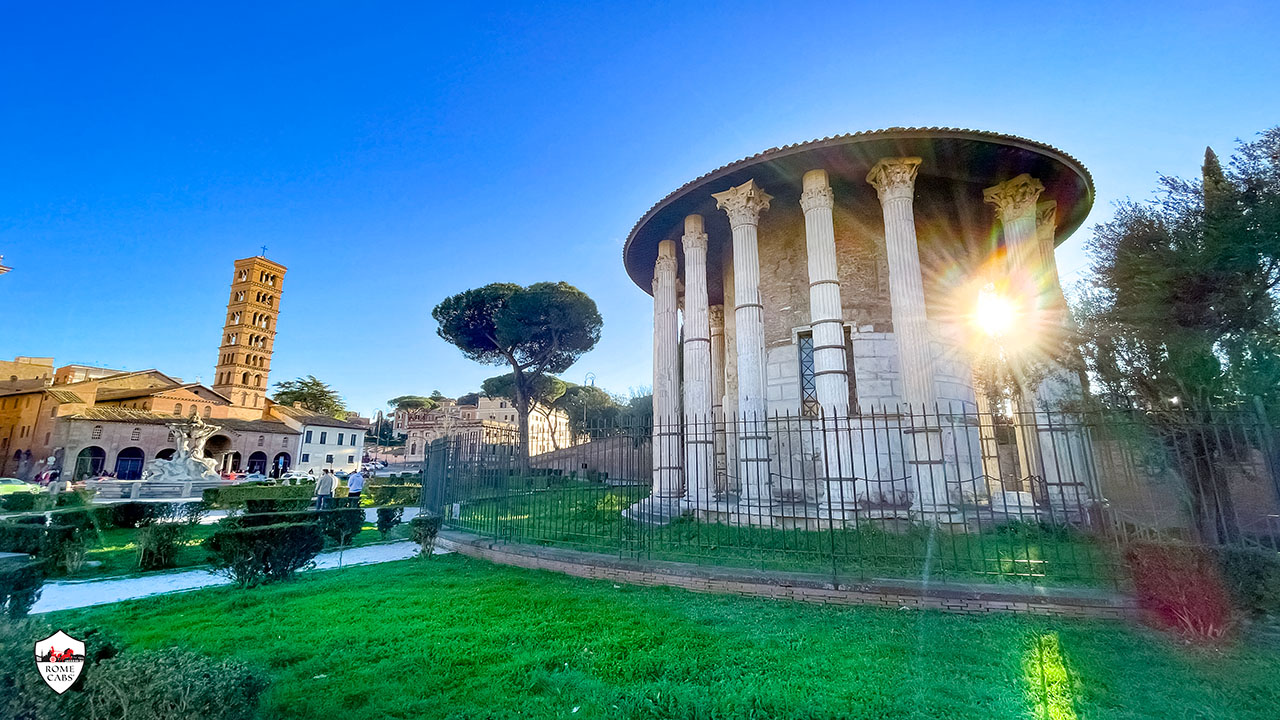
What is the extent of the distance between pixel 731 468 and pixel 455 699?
10.3 metres

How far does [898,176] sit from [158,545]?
15.1 meters

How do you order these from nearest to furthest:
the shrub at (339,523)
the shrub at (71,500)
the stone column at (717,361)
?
the shrub at (339,523) < the shrub at (71,500) < the stone column at (717,361)

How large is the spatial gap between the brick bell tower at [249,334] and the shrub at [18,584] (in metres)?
57.0

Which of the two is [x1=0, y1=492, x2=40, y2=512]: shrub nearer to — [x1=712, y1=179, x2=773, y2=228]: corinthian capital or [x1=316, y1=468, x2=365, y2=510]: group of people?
[x1=316, y1=468, x2=365, y2=510]: group of people

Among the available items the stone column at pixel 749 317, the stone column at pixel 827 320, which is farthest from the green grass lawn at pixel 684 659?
the stone column at pixel 749 317

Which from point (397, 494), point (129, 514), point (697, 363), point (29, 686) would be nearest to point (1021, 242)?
point (697, 363)

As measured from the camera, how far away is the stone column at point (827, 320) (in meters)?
10.2

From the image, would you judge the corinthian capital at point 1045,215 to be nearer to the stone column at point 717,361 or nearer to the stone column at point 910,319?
the stone column at point 910,319

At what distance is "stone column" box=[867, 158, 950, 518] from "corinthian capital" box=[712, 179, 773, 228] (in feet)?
7.79

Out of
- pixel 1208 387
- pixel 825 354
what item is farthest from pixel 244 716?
pixel 1208 387

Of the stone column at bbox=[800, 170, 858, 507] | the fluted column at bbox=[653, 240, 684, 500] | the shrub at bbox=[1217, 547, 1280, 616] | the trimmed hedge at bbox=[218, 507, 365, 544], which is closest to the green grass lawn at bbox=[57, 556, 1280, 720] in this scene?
the shrub at bbox=[1217, 547, 1280, 616]

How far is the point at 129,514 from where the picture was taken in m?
13.5

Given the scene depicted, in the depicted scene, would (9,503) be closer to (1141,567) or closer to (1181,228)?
(1141,567)

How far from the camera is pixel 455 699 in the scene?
356cm
